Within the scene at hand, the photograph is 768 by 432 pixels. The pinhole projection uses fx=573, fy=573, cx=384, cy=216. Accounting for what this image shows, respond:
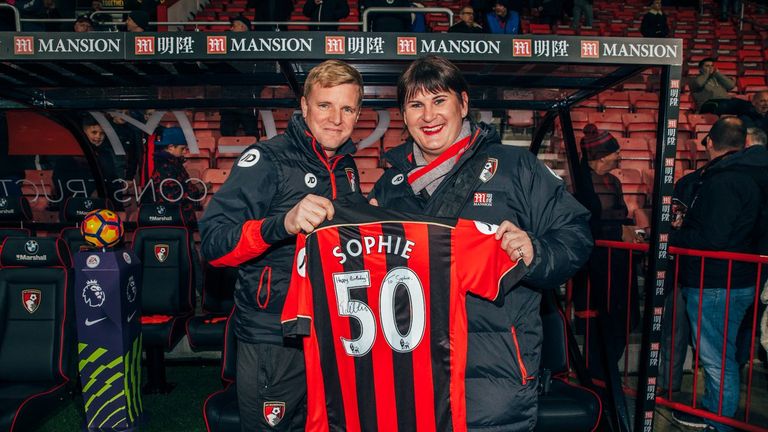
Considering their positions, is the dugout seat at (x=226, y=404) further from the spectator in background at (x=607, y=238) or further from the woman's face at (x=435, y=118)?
the spectator in background at (x=607, y=238)

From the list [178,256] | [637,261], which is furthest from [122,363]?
[637,261]

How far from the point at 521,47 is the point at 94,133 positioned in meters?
4.73

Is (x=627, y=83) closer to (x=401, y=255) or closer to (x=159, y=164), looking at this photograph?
(x=401, y=255)

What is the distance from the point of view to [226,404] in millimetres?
3021

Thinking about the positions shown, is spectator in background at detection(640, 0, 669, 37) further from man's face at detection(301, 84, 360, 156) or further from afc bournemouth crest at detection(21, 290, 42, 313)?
afc bournemouth crest at detection(21, 290, 42, 313)

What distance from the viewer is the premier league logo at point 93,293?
3.56 m

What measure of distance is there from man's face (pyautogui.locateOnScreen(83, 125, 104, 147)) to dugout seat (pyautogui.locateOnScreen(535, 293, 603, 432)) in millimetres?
4790

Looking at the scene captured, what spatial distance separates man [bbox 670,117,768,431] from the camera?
359 cm

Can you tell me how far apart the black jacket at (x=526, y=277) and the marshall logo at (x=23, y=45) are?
2.33 metres

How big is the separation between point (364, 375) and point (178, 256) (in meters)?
3.65

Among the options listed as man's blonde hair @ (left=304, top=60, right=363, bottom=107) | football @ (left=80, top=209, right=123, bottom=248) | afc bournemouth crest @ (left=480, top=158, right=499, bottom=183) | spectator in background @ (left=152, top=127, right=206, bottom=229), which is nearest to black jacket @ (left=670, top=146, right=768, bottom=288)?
afc bournemouth crest @ (left=480, top=158, right=499, bottom=183)

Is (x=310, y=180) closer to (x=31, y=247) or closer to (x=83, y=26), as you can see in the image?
(x=31, y=247)

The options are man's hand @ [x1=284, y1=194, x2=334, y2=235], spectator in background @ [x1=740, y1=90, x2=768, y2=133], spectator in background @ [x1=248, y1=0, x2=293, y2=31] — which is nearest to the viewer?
man's hand @ [x1=284, y1=194, x2=334, y2=235]

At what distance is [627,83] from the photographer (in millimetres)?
3707
